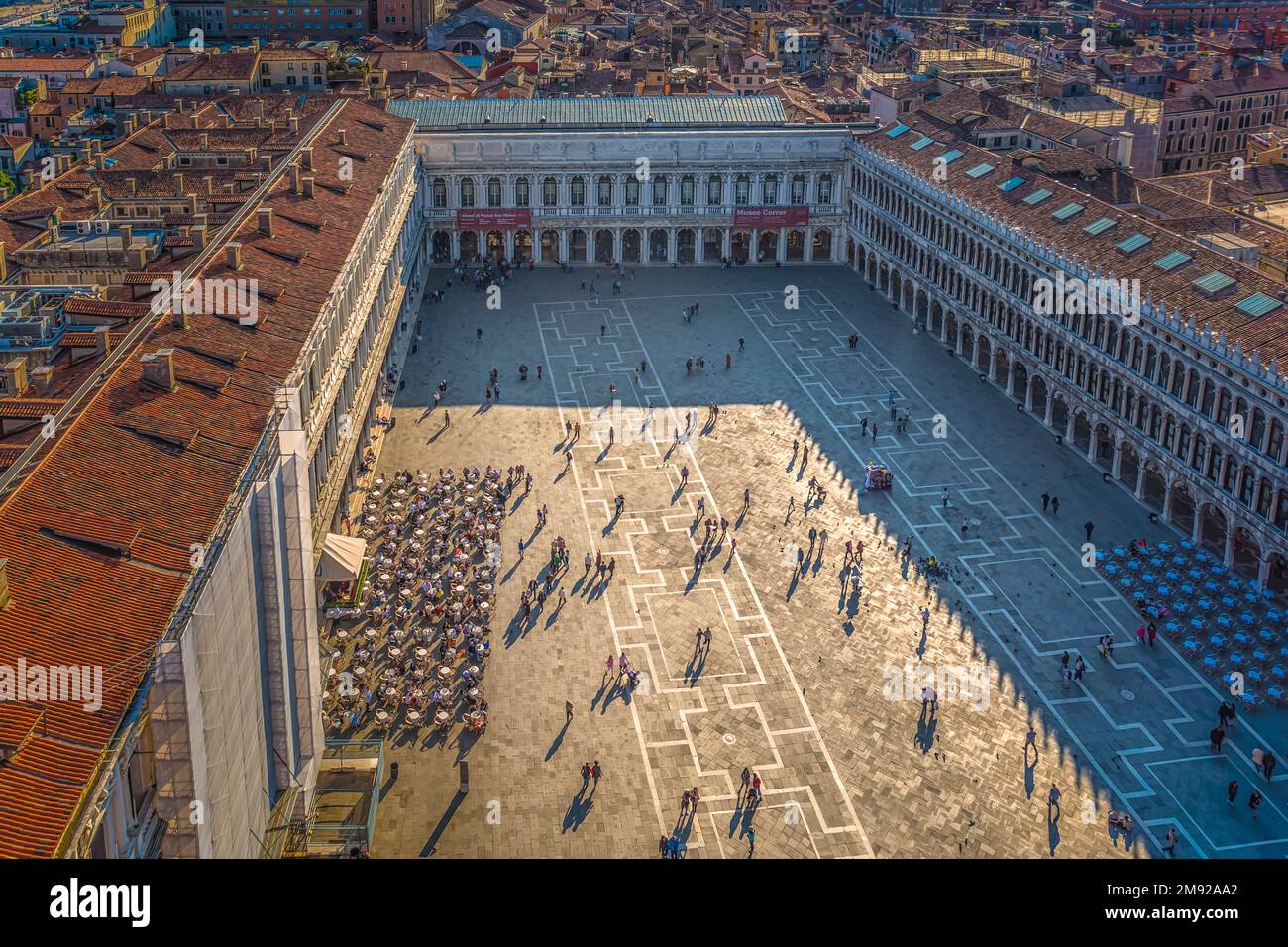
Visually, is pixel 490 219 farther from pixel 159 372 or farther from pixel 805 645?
pixel 159 372

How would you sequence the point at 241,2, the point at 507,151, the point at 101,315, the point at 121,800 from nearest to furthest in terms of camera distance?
the point at 121,800, the point at 101,315, the point at 507,151, the point at 241,2

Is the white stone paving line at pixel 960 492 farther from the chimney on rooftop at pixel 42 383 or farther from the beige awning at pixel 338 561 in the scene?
the chimney on rooftop at pixel 42 383

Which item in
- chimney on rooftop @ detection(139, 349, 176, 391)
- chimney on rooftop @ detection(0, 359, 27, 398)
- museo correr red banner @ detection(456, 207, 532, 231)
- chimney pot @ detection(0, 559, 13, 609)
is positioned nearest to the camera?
chimney pot @ detection(0, 559, 13, 609)

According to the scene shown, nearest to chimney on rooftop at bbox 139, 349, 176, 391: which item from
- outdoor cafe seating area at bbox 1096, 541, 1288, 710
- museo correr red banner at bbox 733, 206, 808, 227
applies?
outdoor cafe seating area at bbox 1096, 541, 1288, 710

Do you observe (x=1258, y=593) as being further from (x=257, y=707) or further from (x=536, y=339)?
(x=536, y=339)

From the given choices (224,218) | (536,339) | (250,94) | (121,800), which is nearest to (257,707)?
(121,800)

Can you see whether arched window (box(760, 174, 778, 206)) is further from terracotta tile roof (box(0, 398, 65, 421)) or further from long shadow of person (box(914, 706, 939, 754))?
terracotta tile roof (box(0, 398, 65, 421))
